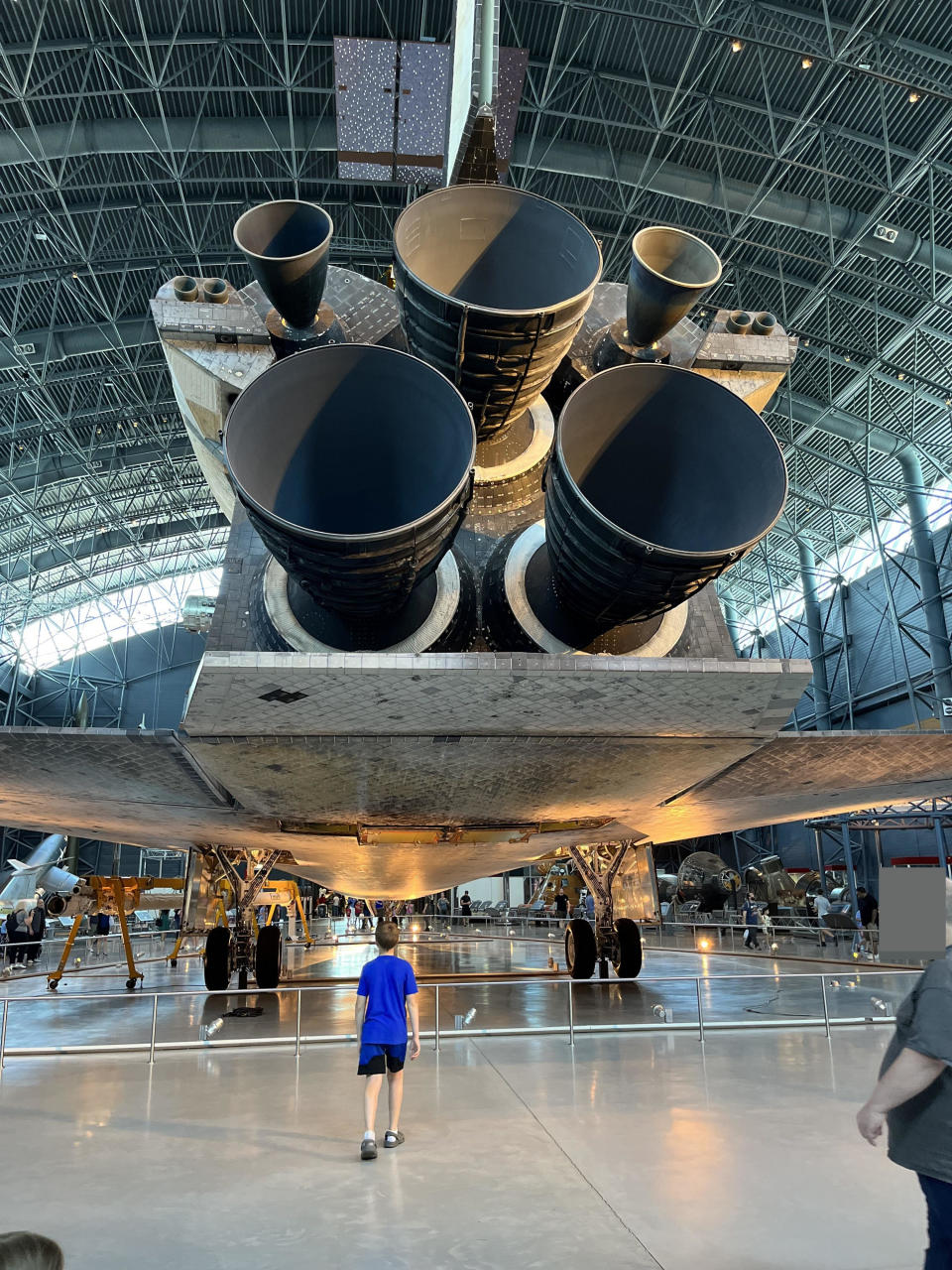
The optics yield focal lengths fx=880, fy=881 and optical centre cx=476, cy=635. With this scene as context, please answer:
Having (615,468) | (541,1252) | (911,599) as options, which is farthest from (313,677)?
(911,599)

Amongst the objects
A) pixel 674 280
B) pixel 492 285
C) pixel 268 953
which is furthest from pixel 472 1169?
pixel 268 953

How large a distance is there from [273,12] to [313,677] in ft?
54.4

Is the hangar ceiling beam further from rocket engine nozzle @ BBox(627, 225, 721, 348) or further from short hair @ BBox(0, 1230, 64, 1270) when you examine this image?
short hair @ BBox(0, 1230, 64, 1270)

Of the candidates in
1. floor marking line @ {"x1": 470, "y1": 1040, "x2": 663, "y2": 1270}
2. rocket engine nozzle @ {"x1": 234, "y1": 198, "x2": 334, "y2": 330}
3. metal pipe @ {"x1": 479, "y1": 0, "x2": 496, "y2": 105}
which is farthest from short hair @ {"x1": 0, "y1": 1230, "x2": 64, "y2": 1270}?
metal pipe @ {"x1": 479, "y1": 0, "x2": 496, "y2": 105}

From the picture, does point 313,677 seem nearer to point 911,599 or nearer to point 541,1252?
point 541,1252

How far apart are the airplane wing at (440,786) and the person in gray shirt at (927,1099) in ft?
8.07

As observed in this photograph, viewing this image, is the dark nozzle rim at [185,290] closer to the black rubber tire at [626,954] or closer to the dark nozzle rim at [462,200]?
the dark nozzle rim at [462,200]

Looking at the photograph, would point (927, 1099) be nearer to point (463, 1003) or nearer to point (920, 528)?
point (463, 1003)

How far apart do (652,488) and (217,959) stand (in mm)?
7252

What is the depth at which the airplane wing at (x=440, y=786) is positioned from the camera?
15.0 ft

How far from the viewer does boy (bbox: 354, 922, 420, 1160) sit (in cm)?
355

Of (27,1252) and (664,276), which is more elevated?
(664,276)

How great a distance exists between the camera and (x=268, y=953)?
914 cm

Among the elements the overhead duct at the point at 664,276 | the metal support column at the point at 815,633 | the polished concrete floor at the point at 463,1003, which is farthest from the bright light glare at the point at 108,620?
the overhead duct at the point at 664,276
